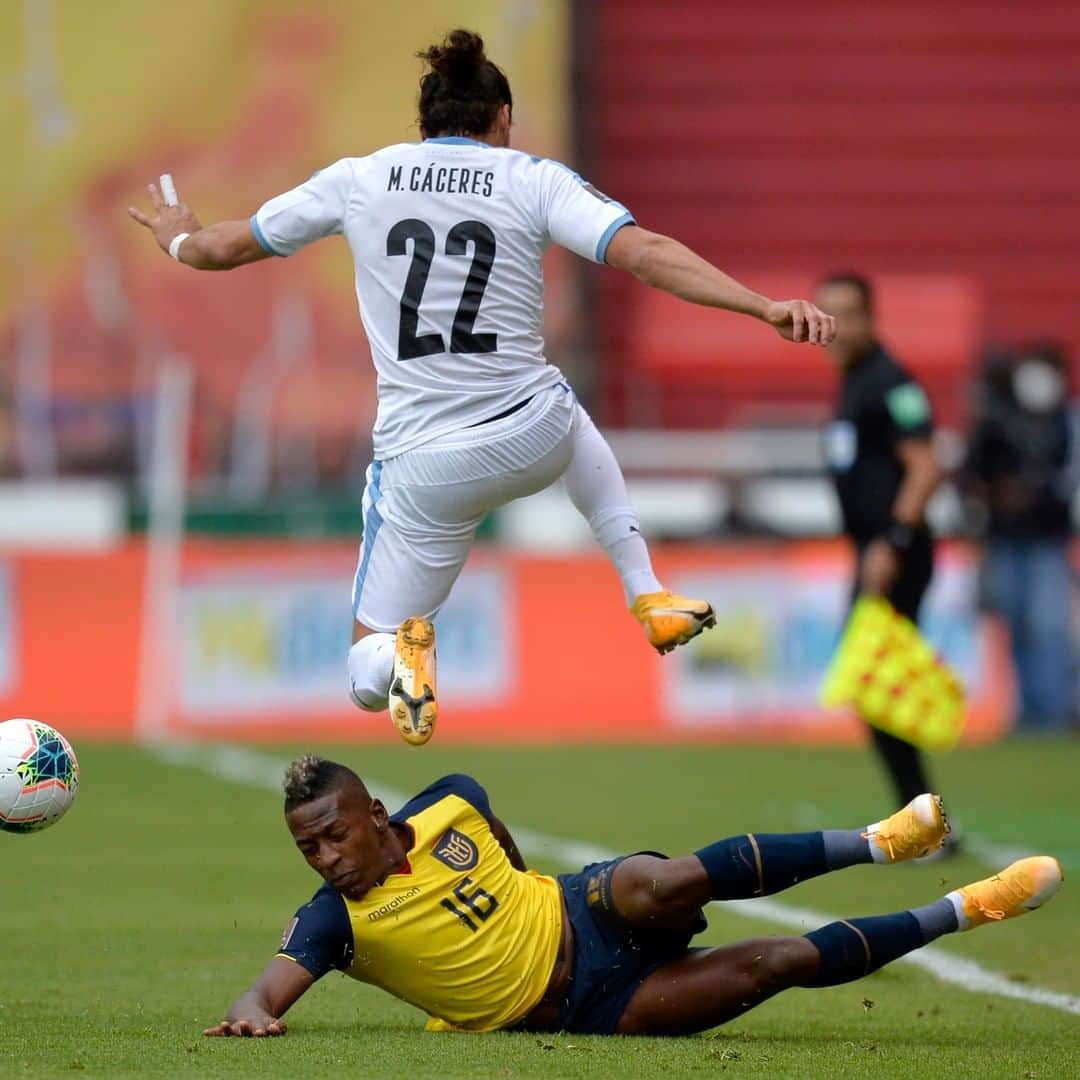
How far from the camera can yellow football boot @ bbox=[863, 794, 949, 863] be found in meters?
6.33

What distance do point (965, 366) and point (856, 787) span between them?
9495mm

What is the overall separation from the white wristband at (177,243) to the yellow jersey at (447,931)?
1.98 metres

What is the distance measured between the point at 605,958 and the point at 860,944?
0.70m

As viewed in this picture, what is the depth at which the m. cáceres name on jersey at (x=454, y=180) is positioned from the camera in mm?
6984

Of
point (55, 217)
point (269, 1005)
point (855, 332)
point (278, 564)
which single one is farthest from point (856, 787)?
point (55, 217)

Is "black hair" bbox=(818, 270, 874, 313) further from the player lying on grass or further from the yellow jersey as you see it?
the yellow jersey

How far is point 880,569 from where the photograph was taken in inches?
410

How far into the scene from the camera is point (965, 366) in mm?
22500

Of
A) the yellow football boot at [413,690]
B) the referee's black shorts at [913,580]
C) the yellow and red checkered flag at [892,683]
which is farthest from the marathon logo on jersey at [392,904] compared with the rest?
the referee's black shorts at [913,580]

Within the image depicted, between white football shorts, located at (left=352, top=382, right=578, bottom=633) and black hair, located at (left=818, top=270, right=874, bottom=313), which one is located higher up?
black hair, located at (left=818, top=270, right=874, bottom=313)

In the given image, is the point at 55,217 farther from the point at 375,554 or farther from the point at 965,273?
the point at 375,554

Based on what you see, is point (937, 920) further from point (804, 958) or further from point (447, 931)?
point (447, 931)

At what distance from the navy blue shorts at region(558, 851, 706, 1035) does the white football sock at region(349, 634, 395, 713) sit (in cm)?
110

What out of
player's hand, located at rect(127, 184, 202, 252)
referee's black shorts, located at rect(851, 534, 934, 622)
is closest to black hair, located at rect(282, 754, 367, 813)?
player's hand, located at rect(127, 184, 202, 252)
